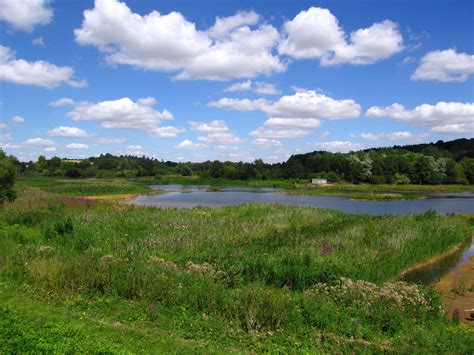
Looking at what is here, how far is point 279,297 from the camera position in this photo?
9.34 meters

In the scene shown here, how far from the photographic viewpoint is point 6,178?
95.1 ft

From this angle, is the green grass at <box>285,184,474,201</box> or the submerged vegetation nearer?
the green grass at <box>285,184,474,201</box>

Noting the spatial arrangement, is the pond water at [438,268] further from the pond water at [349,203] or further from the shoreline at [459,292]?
the pond water at [349,203]

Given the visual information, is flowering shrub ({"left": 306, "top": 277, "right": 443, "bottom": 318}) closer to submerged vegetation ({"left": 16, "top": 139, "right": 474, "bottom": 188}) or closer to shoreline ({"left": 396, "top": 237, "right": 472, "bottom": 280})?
shoreline ({"left": 396, "top": 237, "right": 472, "bottom": 280})

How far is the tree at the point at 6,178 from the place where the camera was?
28344 mm

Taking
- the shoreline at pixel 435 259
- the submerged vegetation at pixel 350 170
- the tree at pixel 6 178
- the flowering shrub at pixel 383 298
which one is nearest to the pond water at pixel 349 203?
the shoreline at pixel 435 259

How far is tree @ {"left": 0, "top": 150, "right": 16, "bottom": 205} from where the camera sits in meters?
28.3

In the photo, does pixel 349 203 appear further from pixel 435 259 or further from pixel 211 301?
pixel 211 301

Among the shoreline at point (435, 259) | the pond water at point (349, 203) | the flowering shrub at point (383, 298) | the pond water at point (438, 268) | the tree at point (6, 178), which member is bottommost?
the pond water at point (438, 268)

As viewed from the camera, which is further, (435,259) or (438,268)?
(435,259)

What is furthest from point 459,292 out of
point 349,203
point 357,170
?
point 357,170

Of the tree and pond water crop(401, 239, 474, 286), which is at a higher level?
the tree

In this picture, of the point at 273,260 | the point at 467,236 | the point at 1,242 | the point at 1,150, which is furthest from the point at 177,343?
the point at 1,150

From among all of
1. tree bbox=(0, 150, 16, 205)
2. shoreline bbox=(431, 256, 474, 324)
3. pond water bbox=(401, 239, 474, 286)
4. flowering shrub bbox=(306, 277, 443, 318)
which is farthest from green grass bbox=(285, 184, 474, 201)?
flowering shrub bbox=(306, 277, 443, 318)
